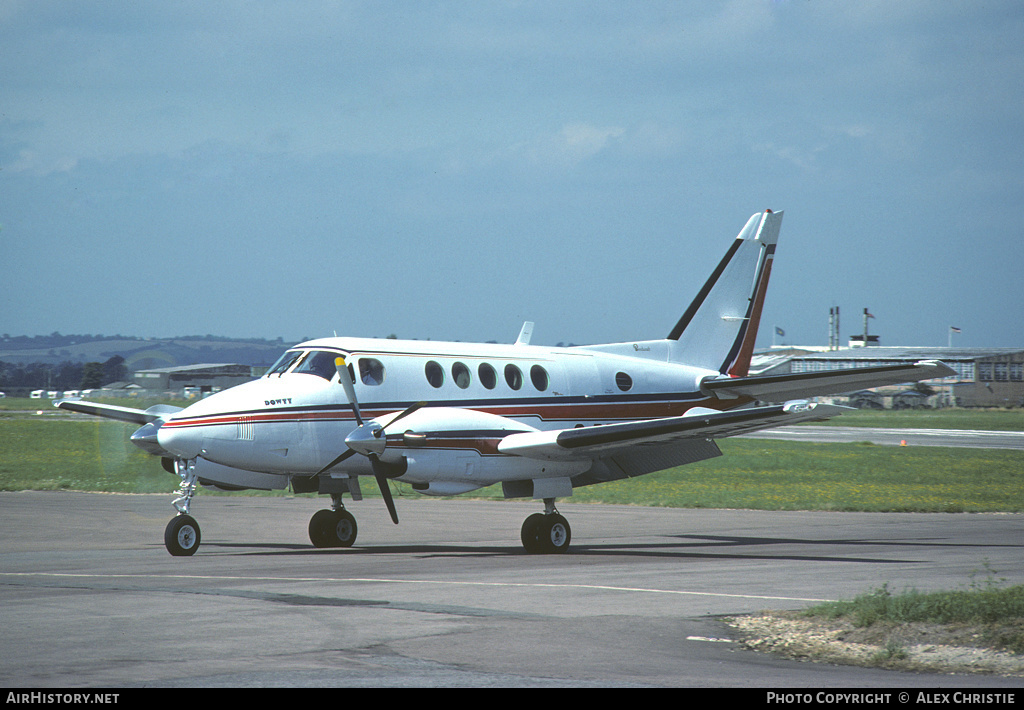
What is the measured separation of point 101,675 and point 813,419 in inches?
434

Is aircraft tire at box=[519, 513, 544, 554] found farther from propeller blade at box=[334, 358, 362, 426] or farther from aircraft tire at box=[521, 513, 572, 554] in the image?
propeller blade at box=[334, 358, 362, 426]

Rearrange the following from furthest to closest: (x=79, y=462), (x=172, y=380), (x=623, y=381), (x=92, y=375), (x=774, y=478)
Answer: (x=79, y=462) → (x=774, y=478) → (x=92, y=375) → (x=172, y=380) → (x=623, y=381)

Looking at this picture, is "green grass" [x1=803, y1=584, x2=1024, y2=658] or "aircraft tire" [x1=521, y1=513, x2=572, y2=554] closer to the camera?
"green grass" [x1=803, y1=584, x2=1024, y2=658]

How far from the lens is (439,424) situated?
17250 mm

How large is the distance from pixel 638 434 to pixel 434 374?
3.78 metres

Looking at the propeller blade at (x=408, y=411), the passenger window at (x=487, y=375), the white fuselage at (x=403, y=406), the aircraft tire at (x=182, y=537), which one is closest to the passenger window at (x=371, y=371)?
the white fuselage at (x=403, y=406)

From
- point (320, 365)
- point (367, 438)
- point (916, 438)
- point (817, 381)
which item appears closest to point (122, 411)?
point (320, 365)

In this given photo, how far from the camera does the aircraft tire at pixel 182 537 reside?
53.7 ft

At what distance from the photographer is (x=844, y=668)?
8391mm

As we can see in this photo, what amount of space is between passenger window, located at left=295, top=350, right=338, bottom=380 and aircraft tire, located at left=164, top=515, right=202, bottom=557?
10.3ft

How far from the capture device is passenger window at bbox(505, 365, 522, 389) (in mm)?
19328

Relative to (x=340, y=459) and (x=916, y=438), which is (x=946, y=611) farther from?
(x=916, y=438)

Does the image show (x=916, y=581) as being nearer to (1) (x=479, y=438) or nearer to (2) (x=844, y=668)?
(2) (x=844, y=668)

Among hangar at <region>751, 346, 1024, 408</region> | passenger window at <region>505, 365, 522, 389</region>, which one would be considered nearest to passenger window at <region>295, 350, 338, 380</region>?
passenger window at <region>505, 365, 522, 389</region>
